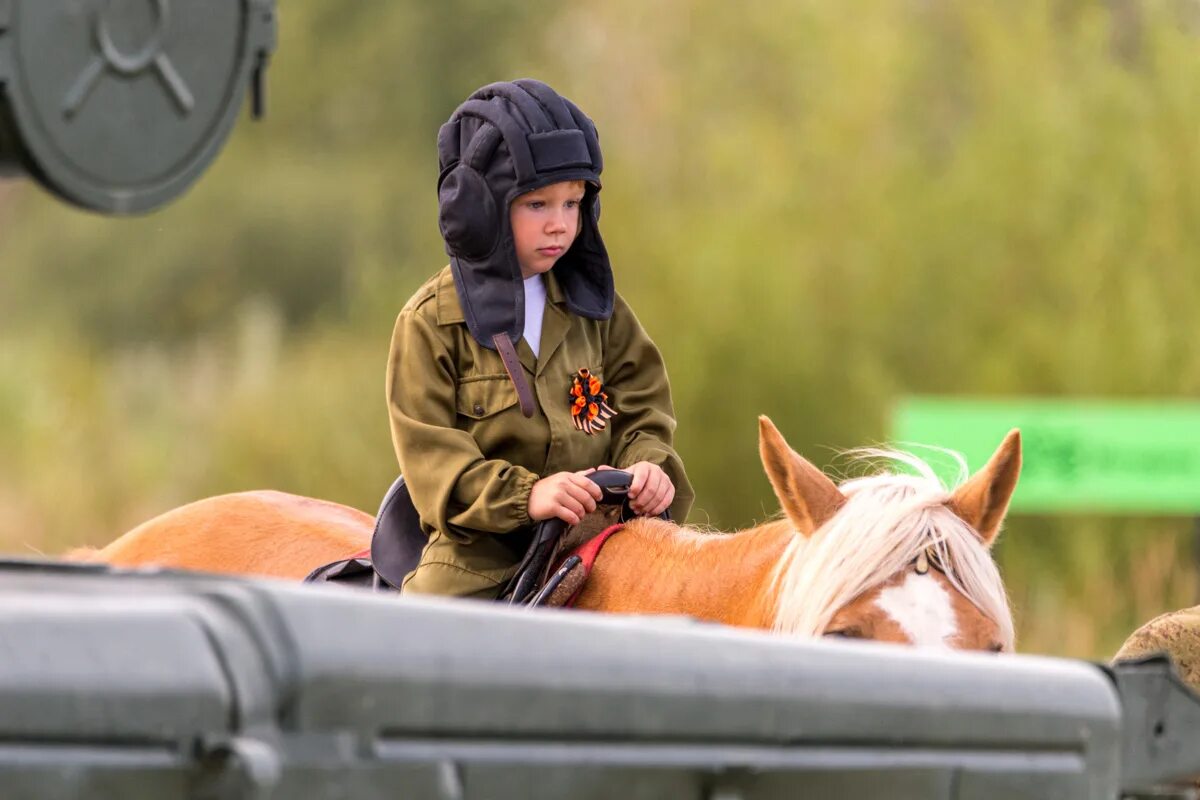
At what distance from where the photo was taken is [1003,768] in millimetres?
2025

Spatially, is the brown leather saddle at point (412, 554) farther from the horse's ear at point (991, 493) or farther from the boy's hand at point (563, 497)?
the horse's ear at point (991, 493)

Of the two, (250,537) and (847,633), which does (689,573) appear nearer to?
(847,633)

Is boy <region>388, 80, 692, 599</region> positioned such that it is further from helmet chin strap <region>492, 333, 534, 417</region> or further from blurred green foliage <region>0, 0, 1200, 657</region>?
blurred green foliage <region>0, 0, 1200, 657</region>

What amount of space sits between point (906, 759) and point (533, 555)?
2.18 m

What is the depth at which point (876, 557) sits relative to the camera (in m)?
3.58

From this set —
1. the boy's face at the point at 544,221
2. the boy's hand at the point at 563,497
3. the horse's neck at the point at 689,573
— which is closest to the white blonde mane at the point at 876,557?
the horse's neck at the point at 689,573

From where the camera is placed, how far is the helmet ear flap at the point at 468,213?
13.6ft

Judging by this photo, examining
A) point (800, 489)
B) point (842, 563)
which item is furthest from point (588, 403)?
point (842, 563)

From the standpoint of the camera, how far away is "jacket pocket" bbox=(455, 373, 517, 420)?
417 cm

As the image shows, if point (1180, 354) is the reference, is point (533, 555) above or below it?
above

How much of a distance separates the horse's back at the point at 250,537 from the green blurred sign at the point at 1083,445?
179 inches

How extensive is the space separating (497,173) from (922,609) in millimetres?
1263

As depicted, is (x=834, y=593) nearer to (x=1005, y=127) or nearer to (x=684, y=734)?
(x=684, y=734)

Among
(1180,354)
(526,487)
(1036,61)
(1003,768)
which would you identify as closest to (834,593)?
(526,487)
